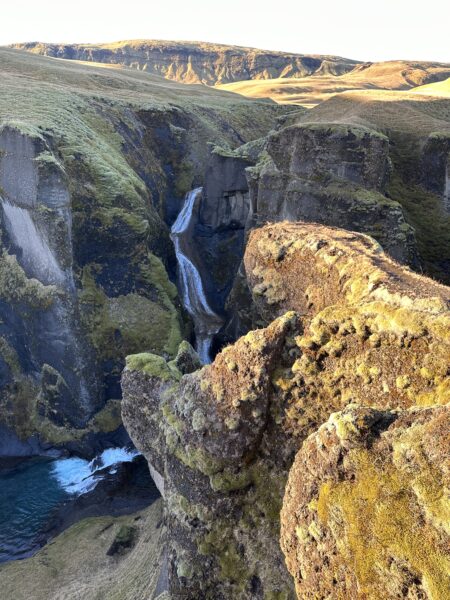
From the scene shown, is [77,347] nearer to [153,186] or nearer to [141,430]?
[141,430]

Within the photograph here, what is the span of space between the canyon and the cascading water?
7.7 inches

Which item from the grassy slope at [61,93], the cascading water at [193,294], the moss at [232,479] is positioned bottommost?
the cascading water at [193,294]

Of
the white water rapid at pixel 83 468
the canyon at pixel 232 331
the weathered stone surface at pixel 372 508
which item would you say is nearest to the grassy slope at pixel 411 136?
the canyon at pixel 232 331

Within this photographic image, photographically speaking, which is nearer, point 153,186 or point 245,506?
point 245,506

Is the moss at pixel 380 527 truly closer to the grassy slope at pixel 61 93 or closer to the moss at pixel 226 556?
the moss at pixel 226 556

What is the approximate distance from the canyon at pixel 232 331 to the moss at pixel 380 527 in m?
0.03

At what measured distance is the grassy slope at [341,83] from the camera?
104062 millimetres

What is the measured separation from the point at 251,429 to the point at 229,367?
1778 millimetres

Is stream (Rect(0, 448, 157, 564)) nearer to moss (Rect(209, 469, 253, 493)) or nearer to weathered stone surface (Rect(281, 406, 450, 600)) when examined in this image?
moss (Rect(209, 469, 253, 493))

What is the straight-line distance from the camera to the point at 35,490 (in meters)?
31.0

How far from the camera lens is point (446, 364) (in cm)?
990

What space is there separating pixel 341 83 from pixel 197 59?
86.2 metres

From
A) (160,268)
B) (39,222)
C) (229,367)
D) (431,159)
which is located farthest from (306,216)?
(229,367)

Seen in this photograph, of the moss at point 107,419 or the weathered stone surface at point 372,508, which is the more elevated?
the weathered stone surface at point 372,508
